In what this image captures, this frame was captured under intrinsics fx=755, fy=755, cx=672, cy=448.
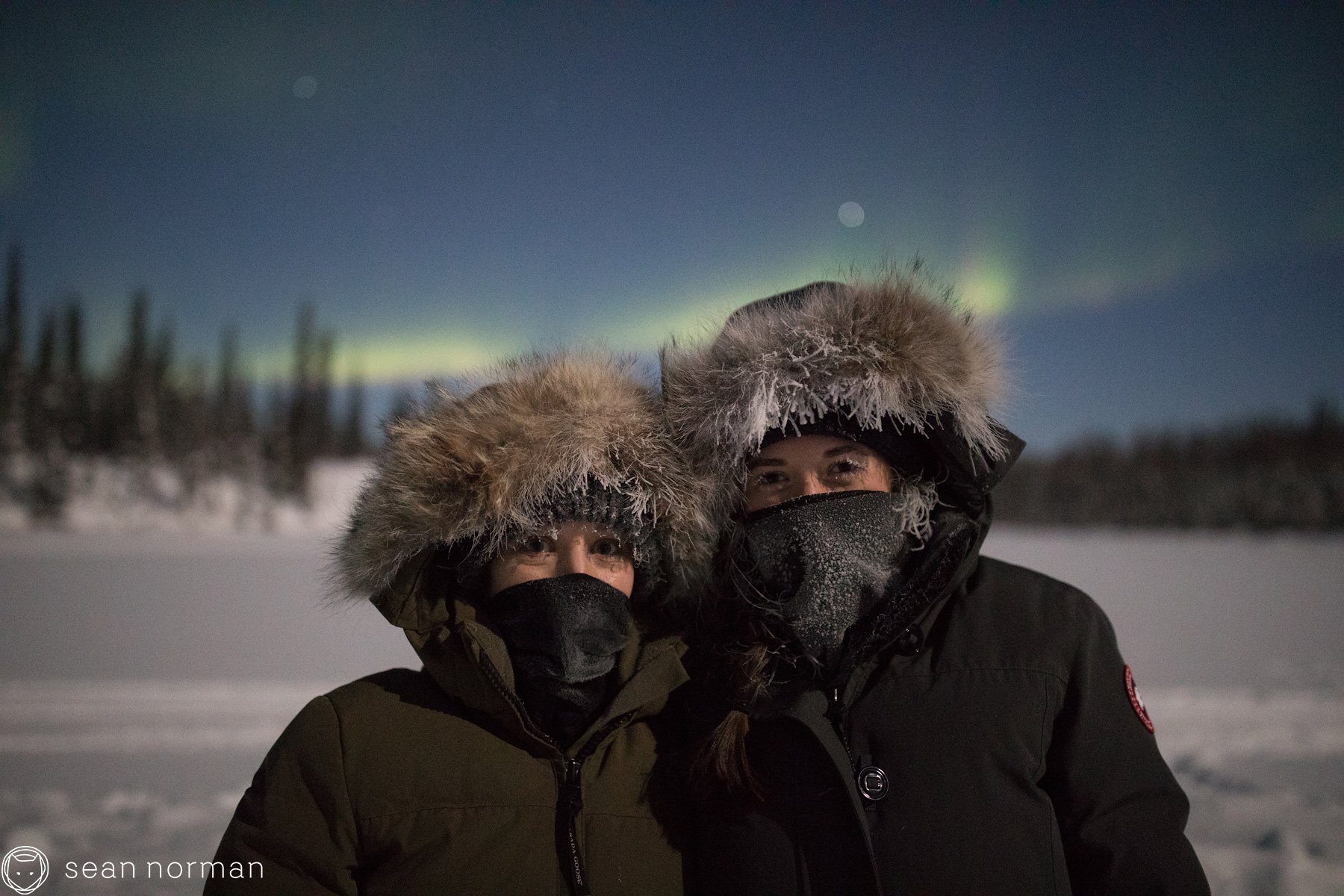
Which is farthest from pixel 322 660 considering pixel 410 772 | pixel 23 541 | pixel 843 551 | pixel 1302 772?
pixel 23 541

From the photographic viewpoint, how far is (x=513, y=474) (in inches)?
75.0

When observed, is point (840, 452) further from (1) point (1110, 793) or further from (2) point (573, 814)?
(2) point (573, 814)

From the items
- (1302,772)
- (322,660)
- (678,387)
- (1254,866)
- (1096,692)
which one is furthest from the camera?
(322,660)

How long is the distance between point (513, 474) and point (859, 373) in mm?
891

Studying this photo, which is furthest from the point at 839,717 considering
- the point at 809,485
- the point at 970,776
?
the point at 809,485

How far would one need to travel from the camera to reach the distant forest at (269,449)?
109 feet

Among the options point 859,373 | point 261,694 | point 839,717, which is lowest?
point 261,694

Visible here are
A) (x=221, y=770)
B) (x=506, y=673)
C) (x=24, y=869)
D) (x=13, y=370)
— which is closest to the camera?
(x=506, y=673)

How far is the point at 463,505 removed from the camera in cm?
193

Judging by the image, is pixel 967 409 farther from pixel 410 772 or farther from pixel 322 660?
pixel 322 660

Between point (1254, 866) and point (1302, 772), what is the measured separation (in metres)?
1.68

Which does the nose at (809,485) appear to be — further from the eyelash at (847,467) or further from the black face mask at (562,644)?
the black face mask at (562,644)

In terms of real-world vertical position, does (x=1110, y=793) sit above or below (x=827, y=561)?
below

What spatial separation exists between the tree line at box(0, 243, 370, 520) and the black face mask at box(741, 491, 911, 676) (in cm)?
3526
